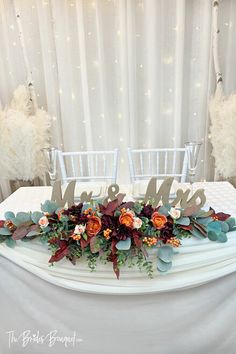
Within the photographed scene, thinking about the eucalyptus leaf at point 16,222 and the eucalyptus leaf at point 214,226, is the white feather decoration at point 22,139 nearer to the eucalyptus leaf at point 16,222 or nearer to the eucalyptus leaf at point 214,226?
the eucalyptus leaf at point 16,222

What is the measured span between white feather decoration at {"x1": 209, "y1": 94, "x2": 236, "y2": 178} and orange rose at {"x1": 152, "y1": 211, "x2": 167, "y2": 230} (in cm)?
125

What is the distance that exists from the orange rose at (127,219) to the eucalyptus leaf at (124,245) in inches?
2.0

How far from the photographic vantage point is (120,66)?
6.97 ft

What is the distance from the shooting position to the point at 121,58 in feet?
6.88

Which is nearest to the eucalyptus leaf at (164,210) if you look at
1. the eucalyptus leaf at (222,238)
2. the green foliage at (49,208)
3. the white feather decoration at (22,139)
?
the eucalyptus leaf at (222,238)

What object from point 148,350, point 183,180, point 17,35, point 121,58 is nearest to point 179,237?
point 148,350

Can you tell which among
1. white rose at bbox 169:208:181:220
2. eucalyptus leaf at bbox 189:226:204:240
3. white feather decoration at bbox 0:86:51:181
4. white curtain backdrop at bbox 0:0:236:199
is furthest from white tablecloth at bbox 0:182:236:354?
white curtain backdrop at bbox 0:0:236:199

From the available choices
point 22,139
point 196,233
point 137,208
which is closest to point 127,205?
point 137,208

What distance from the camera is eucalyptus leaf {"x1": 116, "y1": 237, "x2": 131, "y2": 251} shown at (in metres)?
0.84

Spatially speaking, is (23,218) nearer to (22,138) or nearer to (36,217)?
(36,217)

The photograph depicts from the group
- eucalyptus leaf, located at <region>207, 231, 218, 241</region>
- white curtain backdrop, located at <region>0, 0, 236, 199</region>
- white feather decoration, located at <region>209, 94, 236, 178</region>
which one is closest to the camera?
eucalyptus leaf, located at <region>207, 231, 218, 241</region>

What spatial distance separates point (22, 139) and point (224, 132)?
1.46 metres

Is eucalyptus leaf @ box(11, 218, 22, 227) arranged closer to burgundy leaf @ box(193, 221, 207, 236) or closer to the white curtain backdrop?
burgundy leaf @ box(193, 221, 207, 236)

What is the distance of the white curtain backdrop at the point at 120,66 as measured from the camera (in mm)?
2041
